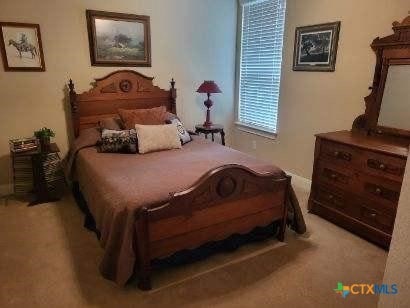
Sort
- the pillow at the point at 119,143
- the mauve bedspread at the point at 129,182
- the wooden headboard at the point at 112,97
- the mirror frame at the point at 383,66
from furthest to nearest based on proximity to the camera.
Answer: the wooden headboard at the point at 112,97 < the pillow at the point at 119,143 < the mirror frame at the point at 383,66 < the mauve bedspread at the point at 129,182

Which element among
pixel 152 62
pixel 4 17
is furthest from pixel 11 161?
pixel 152 62

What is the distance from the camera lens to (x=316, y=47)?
320 centimetres

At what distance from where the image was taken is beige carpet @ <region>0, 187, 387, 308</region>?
185 centimetres

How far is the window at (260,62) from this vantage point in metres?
3.77

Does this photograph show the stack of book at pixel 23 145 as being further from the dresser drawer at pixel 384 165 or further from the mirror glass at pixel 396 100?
the mirror glass at pixel 396 100

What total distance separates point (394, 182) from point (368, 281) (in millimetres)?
758

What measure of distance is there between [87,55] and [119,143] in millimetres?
1255

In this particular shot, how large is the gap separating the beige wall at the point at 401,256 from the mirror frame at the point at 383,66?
221 centimetres

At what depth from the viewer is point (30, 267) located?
2148 millimetres

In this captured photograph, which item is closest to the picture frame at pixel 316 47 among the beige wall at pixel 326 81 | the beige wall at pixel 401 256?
the beige wall at pixel 326 81

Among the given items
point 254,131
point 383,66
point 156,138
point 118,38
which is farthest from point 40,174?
point 383,66

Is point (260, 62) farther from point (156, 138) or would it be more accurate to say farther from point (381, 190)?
point (381, 190)

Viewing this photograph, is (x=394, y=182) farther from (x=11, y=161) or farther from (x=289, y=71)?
(x=11, y=161)

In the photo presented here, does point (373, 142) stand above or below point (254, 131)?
above
